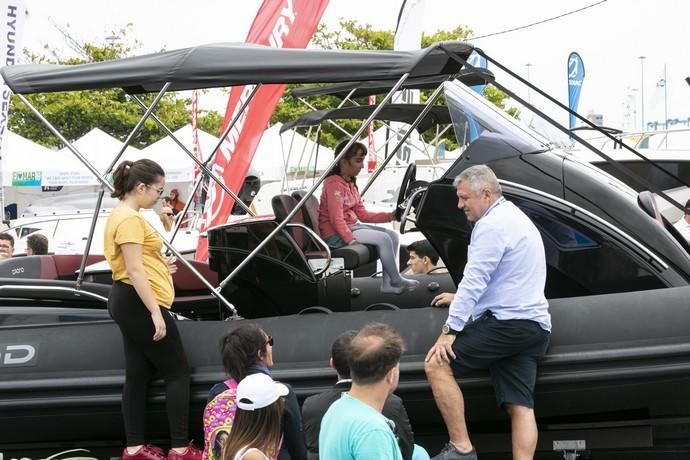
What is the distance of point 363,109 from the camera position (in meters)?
7.59

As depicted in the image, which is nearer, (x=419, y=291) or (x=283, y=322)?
(x=283, y=322)

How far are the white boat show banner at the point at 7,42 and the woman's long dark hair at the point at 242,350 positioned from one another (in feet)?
23.3

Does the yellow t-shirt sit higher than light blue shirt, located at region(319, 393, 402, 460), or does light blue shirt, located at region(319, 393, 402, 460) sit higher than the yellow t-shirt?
the yellow t-shirt

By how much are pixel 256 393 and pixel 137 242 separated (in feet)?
5.73

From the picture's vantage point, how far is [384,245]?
6.41m

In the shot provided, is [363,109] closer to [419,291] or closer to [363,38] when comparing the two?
[419,291]

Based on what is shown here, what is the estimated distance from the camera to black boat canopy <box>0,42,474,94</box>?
5105mm

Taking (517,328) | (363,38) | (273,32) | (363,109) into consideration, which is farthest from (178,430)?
(363,38)

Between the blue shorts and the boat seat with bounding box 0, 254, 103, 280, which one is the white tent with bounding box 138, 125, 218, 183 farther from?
the blue shorts

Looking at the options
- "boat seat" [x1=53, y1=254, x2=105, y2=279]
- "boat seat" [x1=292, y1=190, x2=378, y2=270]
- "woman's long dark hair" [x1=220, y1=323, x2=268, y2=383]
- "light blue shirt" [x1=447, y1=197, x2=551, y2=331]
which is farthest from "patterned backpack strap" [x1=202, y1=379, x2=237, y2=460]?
"boat seat" [x1=53, y1=254, x2=105, y2=279]

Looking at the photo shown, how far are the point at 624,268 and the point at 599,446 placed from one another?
970mm

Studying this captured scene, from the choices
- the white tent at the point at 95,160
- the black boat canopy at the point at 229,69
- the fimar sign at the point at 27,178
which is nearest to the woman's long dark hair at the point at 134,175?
the black boat canopy at the point at 229,69

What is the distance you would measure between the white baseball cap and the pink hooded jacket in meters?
3.01

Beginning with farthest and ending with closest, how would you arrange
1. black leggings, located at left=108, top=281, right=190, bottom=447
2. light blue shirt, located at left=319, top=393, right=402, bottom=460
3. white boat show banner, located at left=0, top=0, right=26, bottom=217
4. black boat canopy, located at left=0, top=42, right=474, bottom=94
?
white boat show banner, located at left=0, top=0, right=26, bottom=217 < black boat canopy, located at left=0, top=42, right=474, bottom=94 < black leggings, located at left=108, top=281, right=190, bottom=447 < light blue shirt, located at left=319, top=393, right=402, bottom=460
